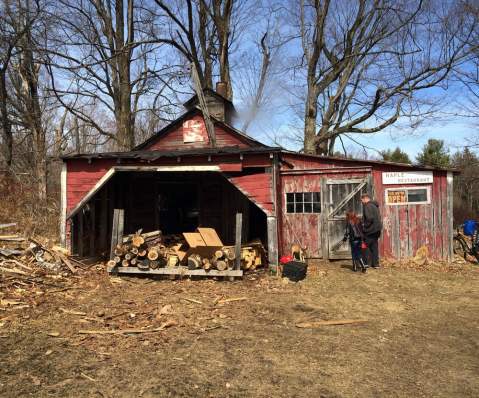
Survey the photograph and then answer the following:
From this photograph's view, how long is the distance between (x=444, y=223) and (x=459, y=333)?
590 centimetres

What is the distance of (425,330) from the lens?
5.80 metres

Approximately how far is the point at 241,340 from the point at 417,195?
25.7 feet

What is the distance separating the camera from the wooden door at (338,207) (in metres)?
11.2

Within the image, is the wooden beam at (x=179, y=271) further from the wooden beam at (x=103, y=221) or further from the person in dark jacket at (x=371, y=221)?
the person in dark jacket at (x=371, y=221)

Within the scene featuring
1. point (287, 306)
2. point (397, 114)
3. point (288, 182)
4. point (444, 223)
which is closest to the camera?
Answer: point (287, 306)

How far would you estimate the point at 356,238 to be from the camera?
972 centimetres

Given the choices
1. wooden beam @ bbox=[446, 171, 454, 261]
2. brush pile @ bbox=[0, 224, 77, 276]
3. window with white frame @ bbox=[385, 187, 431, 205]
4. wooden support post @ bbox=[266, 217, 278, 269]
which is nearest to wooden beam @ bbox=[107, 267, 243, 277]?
wooden support post @ bbox=[266, 217, 278, 269]

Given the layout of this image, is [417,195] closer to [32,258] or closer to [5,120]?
[32,258]

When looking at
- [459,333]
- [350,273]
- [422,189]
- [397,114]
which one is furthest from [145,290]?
[397,114]

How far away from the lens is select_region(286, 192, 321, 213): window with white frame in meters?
11.7

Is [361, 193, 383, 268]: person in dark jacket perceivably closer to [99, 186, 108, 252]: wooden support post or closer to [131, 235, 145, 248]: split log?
[131, 235, 145, 248]: split log

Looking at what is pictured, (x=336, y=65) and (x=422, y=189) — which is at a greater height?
(x=336, y=65)

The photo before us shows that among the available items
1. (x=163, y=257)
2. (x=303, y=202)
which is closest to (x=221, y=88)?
(x=303, y=202)

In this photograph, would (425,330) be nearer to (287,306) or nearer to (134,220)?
(287,306)
